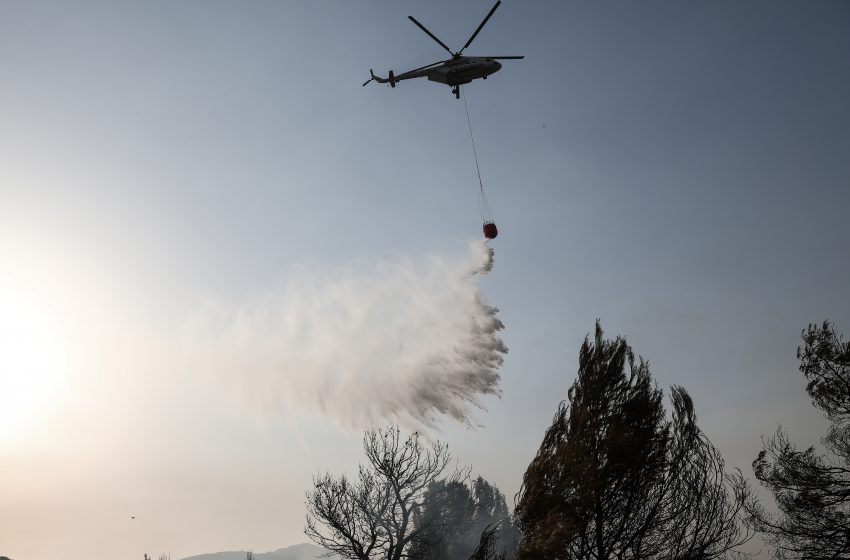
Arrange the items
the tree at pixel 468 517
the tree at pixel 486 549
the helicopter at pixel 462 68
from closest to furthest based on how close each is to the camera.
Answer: the tree at pixel 486 549
the helicopter at pixel 462 68
the tree at pixel 468 517

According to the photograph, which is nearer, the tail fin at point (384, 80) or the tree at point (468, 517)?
the tail fin at point (384, 80)

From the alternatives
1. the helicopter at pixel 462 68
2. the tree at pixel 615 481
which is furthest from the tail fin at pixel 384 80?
the tree at pixel 615 481

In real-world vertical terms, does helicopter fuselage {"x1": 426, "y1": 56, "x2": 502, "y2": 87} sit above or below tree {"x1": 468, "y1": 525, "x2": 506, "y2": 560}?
above

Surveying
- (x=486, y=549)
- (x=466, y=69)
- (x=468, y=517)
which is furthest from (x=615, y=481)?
(x=468, y=517)

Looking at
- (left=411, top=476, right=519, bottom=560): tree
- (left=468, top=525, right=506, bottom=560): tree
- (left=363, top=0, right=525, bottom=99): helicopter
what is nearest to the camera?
(left=468, top=525, right=506, bottom=560): tree

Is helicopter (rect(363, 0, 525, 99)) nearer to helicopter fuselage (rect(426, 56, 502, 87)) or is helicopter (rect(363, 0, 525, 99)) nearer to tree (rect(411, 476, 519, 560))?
helicopter fuselage (rect(426, 56, 502, 87))

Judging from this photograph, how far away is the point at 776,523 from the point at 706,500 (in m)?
13.8

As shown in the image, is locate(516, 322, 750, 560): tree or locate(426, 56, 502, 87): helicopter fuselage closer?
locate(516, 322, 750, 560): tree

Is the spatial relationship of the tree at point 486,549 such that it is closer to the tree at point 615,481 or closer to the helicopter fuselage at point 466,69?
the tree at point 615,481

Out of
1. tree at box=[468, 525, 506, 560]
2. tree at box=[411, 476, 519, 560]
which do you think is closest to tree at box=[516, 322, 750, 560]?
tree at box=[468, 525, 506, 560]

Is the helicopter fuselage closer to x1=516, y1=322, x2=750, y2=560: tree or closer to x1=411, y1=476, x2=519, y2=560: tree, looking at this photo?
Result: x1=516, y1=322, x2=750, y2=560: tree

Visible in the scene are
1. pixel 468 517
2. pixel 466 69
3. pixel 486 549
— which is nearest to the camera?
pixel 486 549

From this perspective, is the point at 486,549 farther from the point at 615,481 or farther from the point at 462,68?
the point at 462,68

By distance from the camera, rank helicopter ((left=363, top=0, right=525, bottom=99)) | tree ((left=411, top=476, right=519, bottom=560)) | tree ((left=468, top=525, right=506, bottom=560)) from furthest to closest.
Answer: tree ((left=411, top=476, right=519, bottom=560))
helicopter ((left=363, top=0, right=525, bottom=99))
tree ((left=468, top=525, right=506, bottom=560))
